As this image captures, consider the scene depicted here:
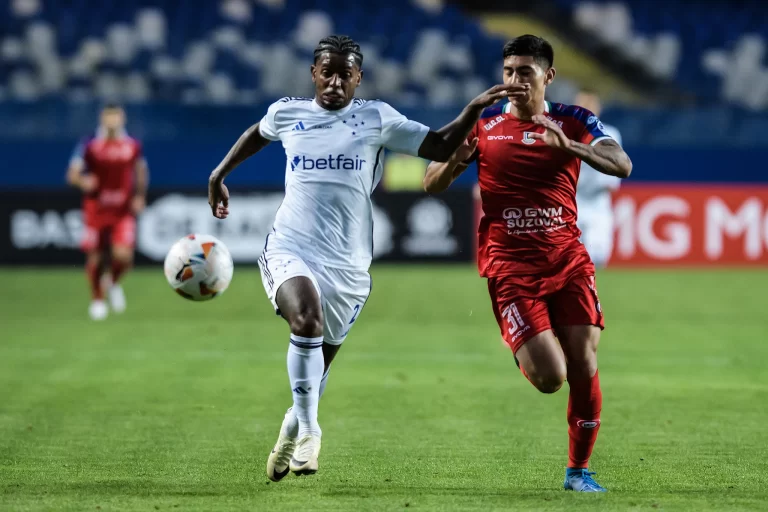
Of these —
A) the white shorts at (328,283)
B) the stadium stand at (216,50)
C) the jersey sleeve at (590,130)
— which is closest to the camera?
the jersey sleeve at (590,130)

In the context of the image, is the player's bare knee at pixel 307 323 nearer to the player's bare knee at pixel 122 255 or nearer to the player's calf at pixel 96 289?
the player's calf at pixel 96 289

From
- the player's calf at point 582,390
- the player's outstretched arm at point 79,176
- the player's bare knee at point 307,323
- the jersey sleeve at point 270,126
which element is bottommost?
the player's calf at point 582,390

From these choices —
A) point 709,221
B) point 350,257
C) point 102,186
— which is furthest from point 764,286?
point 350,257

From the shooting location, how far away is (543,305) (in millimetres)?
5715

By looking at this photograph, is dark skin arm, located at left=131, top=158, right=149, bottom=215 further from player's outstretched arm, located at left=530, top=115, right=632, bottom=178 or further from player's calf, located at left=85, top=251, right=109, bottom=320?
player's outstretched arm, located at left=530, top=115, right=632, bottom=178

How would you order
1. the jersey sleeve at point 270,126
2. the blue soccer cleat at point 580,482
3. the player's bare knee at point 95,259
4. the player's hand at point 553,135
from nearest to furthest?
the player's hand at point 553,135 < the blue soccer cleat at point 580,482 < the jersey sleeve at point 270,126 < the player's bare knee at point 95,259

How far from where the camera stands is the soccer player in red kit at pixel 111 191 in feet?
46.3

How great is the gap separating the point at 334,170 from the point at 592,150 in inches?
49.1

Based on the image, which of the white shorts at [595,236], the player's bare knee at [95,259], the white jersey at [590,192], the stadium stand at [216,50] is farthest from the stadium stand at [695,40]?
the player's bare knee at [95,259]

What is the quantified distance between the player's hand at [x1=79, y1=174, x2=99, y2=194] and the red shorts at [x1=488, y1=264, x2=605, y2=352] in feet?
30.5

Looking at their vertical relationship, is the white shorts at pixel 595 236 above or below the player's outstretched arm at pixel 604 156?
below

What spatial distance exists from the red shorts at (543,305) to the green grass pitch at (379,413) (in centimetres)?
72

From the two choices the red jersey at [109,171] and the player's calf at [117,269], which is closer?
the player's calf at [117,269]

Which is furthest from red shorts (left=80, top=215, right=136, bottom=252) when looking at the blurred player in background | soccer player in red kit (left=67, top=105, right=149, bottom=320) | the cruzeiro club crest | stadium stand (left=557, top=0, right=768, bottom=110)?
stadium stand (left=557, top=0, right=768, bottom=110)
